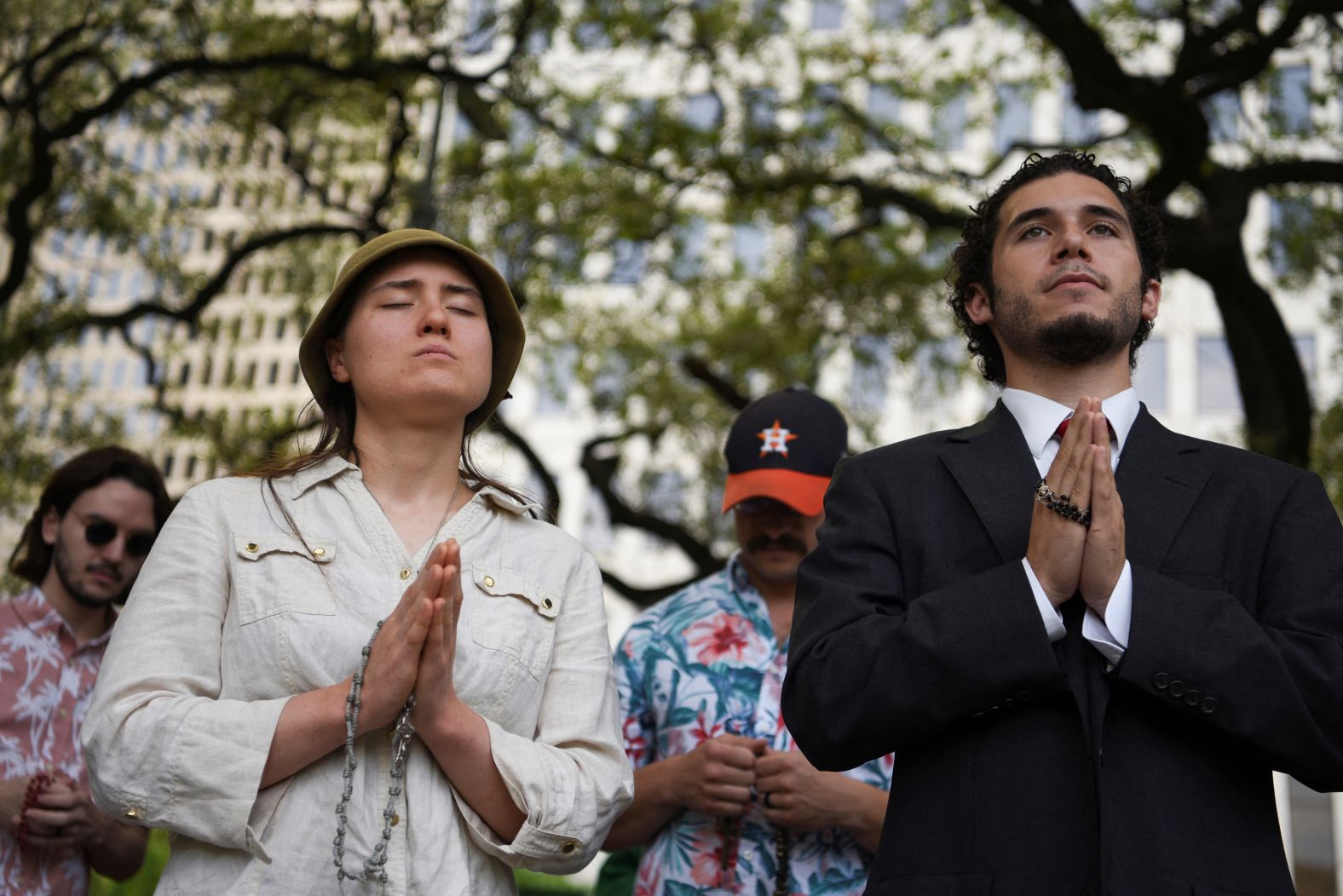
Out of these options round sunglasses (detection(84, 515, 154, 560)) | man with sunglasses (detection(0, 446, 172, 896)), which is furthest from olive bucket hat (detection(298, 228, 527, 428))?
round sunglasses (detection(84, 515, 154, 560))

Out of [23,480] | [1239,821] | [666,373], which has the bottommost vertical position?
[1239,821]

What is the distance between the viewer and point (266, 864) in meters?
2.64

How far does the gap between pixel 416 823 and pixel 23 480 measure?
1268 centimetres

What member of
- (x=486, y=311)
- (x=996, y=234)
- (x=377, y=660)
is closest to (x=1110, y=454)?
(x=996, y=234)

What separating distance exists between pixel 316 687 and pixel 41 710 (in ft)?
6.76

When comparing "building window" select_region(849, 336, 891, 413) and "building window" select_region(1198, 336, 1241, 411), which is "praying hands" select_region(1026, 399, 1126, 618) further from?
"building window" select_region(1198, 336, 1241, 411)

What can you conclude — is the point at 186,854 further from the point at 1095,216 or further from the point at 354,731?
the point at 1095,216

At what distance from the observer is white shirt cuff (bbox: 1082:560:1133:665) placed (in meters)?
2.56

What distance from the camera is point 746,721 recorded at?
4.06m

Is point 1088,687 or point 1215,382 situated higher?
point 1215,382

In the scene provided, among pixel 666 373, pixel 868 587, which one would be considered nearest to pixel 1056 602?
pixel 868 587

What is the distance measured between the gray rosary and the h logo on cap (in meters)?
1.90

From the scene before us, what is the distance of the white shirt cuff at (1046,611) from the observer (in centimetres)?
257

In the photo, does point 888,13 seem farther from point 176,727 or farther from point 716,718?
point 176,727
